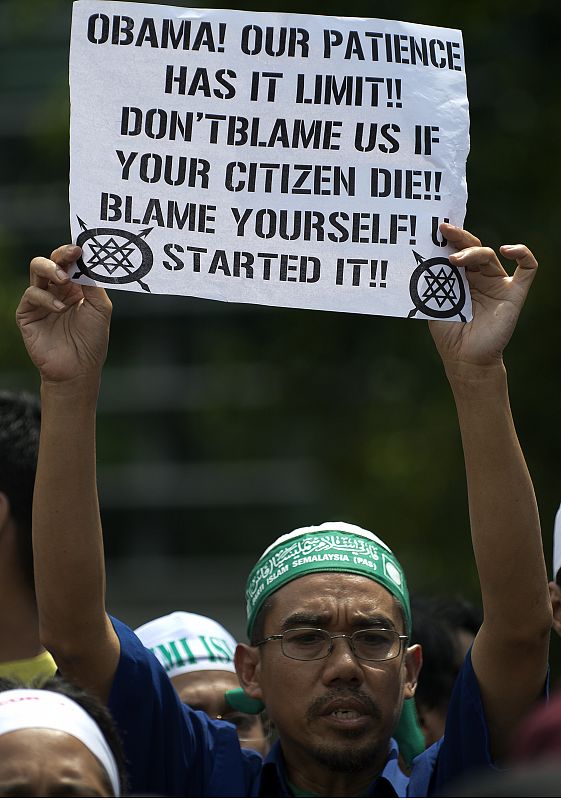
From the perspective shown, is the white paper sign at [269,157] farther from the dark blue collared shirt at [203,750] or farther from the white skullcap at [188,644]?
the white skullcap at [188,644]

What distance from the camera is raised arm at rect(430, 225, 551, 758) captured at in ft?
10.7

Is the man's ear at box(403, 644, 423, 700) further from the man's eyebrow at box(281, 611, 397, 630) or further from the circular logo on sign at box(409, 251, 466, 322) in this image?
the circular logo on sign at box(409, 251, 466, 322)

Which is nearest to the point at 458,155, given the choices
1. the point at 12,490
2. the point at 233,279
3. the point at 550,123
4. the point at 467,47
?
the point at 233,279

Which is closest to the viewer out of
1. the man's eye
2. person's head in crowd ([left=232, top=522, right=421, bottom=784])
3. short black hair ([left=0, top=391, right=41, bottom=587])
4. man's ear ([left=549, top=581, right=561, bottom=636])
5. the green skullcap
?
person's head in crowd ([left=232, top=522, right=421, bottom=784])

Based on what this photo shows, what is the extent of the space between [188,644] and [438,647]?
75 centimetres

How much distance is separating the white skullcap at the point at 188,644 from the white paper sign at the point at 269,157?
1.50 m

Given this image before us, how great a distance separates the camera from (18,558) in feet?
12.6

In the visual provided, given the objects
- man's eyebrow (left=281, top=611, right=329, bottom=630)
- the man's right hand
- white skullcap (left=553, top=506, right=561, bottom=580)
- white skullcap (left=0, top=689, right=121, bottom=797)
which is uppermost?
the man's right hand

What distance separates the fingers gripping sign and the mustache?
0.73 metres

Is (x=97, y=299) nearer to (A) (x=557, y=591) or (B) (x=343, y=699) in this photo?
(B) (x=343, y=699)

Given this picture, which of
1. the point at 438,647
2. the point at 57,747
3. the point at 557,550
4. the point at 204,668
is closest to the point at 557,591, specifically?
the point at 557,550

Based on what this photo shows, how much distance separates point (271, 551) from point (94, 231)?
0.87 m

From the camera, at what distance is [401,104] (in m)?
3.44

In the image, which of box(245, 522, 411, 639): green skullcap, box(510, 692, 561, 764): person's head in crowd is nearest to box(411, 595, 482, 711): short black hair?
box(245, 522, 411, 639): green skullcap
